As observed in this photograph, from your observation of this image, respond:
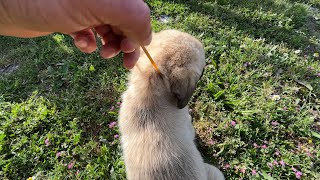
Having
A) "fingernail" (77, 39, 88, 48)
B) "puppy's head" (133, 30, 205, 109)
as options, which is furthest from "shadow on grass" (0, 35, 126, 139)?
"fingernail" (77, 39, 88, 48)

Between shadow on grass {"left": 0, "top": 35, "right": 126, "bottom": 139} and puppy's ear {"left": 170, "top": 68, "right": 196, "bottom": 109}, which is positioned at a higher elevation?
puppy's ear {"left": 170, "top": 68, "right": 196, "bottom": 109}

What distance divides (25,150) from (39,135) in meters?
0.29

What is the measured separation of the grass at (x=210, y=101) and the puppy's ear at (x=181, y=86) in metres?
1.23

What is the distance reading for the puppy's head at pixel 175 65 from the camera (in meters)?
3.08

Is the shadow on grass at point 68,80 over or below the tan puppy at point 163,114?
below

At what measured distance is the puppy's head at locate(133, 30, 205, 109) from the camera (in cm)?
308

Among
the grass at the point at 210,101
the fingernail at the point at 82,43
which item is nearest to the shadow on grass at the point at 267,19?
the grass at the point at 210,101

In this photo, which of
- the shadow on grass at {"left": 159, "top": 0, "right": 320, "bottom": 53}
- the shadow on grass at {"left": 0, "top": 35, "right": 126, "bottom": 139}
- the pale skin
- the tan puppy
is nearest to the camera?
the pale skin

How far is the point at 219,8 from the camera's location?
6027 millimetres

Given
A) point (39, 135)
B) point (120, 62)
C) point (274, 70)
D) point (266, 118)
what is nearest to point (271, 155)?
point (266, 118)

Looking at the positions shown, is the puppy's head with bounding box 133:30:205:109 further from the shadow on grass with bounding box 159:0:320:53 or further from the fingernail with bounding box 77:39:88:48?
the shadow on grass with bounding box 159:0:320:53

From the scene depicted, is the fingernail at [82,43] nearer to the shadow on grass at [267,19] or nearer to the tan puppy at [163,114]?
the tan puppy at [163,114]

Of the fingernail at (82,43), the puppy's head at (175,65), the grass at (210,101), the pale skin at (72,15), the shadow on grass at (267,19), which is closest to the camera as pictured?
the pale skin at (72,15)

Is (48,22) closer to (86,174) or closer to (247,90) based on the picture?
(86,174)
